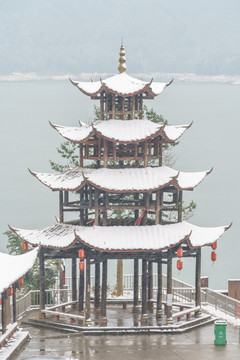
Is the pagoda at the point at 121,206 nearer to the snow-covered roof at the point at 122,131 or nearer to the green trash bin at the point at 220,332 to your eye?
the snow-covered roof at the point at 122,131

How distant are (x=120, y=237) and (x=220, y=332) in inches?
227

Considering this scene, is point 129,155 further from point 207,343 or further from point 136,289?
point 207,343

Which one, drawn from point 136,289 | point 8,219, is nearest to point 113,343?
point 136,289

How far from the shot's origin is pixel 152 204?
32.2 meters

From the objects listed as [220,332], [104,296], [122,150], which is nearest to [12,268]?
[104,296]

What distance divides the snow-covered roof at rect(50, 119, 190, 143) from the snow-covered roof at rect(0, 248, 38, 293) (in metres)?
6.13

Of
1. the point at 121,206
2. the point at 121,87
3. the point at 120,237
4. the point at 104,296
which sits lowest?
the point at 104,296

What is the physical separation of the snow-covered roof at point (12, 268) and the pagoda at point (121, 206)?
2.44 m

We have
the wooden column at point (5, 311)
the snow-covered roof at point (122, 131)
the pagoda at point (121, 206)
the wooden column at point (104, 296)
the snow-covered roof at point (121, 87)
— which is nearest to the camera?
the wooden column at point (5, 311)

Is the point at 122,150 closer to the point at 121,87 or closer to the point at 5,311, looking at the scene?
the point at 121,87

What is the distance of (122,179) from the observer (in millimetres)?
31969

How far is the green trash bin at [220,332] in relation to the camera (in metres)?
28.3

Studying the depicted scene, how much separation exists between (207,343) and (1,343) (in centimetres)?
792

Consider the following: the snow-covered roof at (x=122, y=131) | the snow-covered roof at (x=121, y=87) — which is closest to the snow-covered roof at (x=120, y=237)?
the snow-covered roof at (x=122, y=131)
